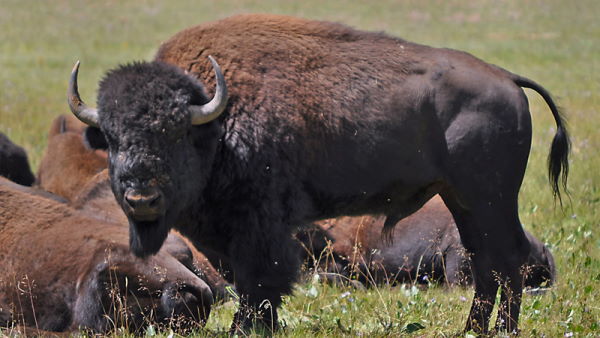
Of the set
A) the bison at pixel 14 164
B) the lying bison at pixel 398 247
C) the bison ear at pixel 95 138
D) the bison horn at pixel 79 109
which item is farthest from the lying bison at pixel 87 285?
the bison at pixel 14 164

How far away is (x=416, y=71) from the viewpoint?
6.27 m

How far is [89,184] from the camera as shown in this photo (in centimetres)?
793

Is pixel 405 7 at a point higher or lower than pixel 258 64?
lower

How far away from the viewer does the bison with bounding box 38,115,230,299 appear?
7.09 meters

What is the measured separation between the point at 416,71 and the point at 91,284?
8.18 feet

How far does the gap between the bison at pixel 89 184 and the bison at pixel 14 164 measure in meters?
0.43

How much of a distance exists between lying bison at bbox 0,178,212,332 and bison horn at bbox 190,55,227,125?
3.50 ft

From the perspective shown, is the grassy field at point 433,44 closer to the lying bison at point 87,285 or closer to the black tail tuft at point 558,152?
the lying bison at point 87,285

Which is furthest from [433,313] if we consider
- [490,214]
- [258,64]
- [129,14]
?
[129,14]

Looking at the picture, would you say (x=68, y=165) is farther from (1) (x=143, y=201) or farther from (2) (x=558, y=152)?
(2) (x=558, y=152)

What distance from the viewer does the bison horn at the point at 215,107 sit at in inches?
223

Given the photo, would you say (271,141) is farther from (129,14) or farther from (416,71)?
(129,14)

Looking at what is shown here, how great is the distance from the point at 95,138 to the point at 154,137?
1.95 feet

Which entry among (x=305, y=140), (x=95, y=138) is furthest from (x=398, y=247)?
(x=95, y=138)
